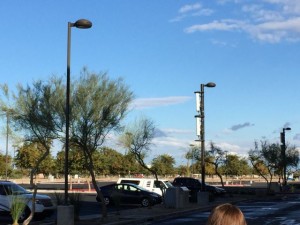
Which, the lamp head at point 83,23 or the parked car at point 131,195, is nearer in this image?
the lamp head at point 83,23

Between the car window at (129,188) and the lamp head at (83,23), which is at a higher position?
the lamp head at (83,23)

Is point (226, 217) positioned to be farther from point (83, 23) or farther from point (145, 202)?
point (145, 202)

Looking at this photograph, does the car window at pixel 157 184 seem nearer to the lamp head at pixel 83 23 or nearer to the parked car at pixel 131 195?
the parked car at pixel 131 195

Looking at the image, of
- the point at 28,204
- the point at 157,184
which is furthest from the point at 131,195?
the point at 28,204

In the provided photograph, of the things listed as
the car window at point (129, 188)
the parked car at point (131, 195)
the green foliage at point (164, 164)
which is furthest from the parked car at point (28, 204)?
the green foliage at point (164, 164)

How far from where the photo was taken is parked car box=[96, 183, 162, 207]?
96.1 feet

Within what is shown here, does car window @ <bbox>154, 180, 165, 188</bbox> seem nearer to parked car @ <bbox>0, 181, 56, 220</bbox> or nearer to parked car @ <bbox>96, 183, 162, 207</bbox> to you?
parked car @ <bbox>96, 183, 162, 207</bbox>

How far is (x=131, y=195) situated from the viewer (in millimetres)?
29531

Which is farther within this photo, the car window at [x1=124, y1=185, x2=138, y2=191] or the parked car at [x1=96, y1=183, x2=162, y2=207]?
the car window at [x1=124, y1=185, x2=138, y2=191]

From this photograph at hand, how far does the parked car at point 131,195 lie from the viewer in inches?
1153

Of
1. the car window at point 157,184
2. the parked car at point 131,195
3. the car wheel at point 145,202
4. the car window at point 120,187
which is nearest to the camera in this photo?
the car wheel at point 145,202

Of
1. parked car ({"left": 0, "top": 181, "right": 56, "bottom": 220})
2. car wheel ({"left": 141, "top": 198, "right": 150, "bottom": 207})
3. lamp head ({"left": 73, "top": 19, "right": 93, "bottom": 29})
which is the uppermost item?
lamp head ({"left": 73, "top": 19, "right": 93, "bottom": 29})

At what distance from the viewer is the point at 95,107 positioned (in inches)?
751

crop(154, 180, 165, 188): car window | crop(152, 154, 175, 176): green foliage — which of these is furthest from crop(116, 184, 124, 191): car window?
crop(152, 154, 175, 176): green foliage
